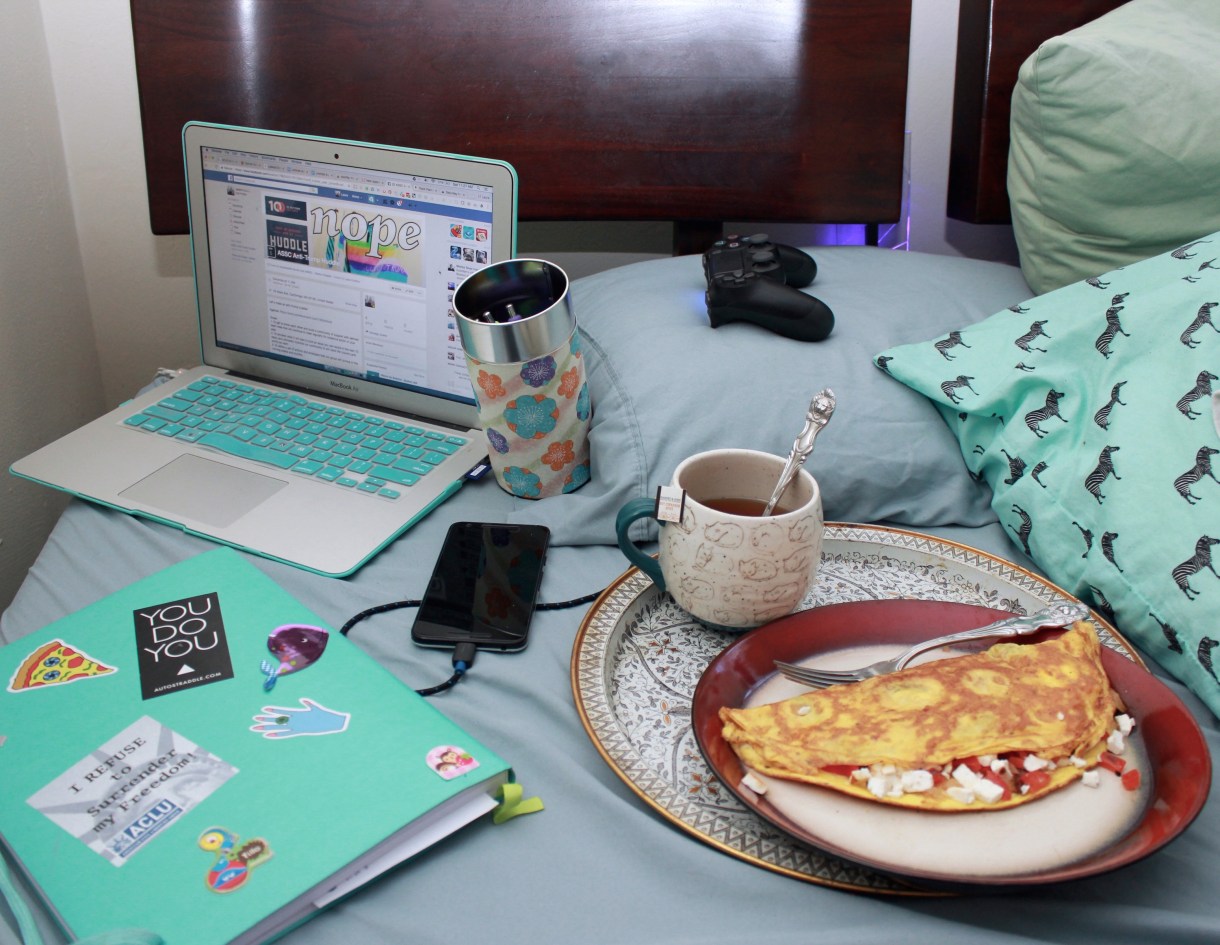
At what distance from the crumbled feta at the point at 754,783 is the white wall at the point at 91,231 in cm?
100

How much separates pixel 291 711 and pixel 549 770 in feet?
0.57

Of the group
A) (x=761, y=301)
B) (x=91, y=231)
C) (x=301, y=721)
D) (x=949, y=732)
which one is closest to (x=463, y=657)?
(x=301, y=721)

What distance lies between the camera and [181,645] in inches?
27.4

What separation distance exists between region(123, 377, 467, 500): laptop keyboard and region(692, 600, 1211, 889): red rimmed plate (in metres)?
0.45

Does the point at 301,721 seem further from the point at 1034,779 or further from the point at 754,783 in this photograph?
the point at 1034,779

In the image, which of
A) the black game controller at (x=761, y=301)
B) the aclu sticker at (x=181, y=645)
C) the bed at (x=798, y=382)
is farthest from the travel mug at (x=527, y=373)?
the aclu sticker at (x=181, y=645)

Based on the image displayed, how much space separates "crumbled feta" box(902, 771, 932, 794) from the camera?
550 mm

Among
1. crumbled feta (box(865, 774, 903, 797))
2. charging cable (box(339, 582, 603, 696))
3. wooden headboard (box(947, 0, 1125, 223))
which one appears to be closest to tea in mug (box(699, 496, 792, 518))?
charging cable (box(339, 582, 603, 696))

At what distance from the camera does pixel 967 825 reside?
1.77 feet

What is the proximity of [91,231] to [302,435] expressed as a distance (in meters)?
0.70

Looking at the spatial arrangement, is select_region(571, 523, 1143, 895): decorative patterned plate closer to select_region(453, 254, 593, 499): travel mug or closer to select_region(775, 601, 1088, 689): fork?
select_region(775, 601, 1088, 689): fork

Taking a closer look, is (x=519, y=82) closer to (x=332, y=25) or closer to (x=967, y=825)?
(x=332, y=25)

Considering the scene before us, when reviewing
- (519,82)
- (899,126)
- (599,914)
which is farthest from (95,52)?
(599,914)

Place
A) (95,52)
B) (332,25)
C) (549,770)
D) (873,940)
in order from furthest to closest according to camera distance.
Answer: (95,52) → (332,25) → (549,770) → (873,940)
